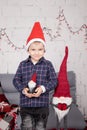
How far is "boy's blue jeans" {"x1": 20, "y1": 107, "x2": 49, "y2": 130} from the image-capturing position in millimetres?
1779

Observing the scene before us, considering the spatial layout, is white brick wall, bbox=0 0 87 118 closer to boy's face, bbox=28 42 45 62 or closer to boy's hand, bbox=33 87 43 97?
boy's face, bbox=28 42 45 62

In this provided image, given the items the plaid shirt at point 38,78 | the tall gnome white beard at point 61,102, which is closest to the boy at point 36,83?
the plaid shirt at point 38,78

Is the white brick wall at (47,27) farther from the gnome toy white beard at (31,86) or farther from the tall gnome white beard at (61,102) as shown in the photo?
the gnome toy white beard at (31,86)

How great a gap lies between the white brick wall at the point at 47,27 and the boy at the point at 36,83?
4.64ft

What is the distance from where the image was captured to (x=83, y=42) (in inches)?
129

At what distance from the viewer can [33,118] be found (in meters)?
1.80

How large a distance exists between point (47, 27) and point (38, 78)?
1.55 m

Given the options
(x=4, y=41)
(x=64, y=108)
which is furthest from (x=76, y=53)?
(x=64, y=108)

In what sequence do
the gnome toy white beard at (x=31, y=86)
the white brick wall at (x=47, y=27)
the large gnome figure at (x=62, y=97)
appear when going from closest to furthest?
the gnome toy white beard at (x=31, y=86), the large gnome figure at (x=62, y=97), the white brick wall at (x=47, y=27)

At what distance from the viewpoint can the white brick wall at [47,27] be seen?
10.4 ft

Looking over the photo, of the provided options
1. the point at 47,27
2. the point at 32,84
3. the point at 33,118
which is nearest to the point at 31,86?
the point at 32,84

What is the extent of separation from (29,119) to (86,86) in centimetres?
176

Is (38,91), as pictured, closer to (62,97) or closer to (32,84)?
(32,84)

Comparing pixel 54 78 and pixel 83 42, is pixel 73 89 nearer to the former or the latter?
pixel 83 42
